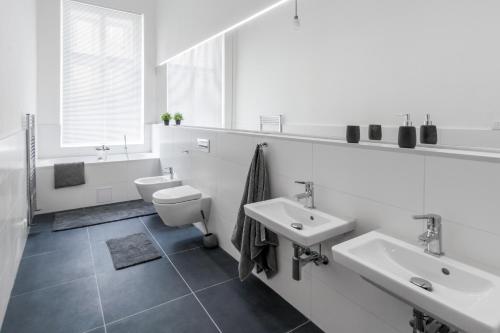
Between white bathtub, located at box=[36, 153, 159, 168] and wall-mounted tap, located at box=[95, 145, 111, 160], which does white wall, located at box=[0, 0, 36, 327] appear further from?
wall-mounted tap, located at box=[95, 145, 111, 160]

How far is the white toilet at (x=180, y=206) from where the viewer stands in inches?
110

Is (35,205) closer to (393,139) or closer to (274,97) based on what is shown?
(274,97)

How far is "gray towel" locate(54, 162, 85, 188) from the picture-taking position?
384cm

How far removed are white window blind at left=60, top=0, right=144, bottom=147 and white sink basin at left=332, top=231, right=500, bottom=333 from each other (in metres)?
4.53

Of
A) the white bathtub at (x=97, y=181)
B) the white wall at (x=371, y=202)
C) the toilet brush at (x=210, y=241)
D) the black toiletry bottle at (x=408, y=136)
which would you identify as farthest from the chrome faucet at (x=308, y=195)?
the white bathtub at (x=97, y=181)

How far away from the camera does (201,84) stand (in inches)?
151

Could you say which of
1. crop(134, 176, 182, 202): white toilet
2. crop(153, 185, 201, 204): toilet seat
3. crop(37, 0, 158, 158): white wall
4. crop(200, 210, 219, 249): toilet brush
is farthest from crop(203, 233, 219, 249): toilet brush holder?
crop(37, 0, 158, 158): white wall

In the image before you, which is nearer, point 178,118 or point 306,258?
point 306,258

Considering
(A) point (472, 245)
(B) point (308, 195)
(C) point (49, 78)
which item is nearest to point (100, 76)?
(C) point (49, 78)

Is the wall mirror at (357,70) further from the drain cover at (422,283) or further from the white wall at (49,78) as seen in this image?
the white wall at (49,78)

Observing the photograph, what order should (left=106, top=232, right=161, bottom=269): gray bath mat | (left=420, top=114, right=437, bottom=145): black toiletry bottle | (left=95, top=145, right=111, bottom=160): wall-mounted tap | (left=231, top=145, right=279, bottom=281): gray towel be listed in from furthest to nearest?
(left=95, top=145, right=111, bottom=160): wall-mounted tap
(left=106, top=232, right=161, bottom=269): gray bath mat
(left=231, top=145, right=279, bottom=281): gray towel
(left=420, top=114, right=437, bottom=145): black toiletry bottle

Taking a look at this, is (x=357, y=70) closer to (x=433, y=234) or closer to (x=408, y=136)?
(x=408, y=136)

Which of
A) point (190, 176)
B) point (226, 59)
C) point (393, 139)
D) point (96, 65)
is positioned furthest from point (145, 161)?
point (393, 139)

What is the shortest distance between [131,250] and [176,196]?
2.11 ft
